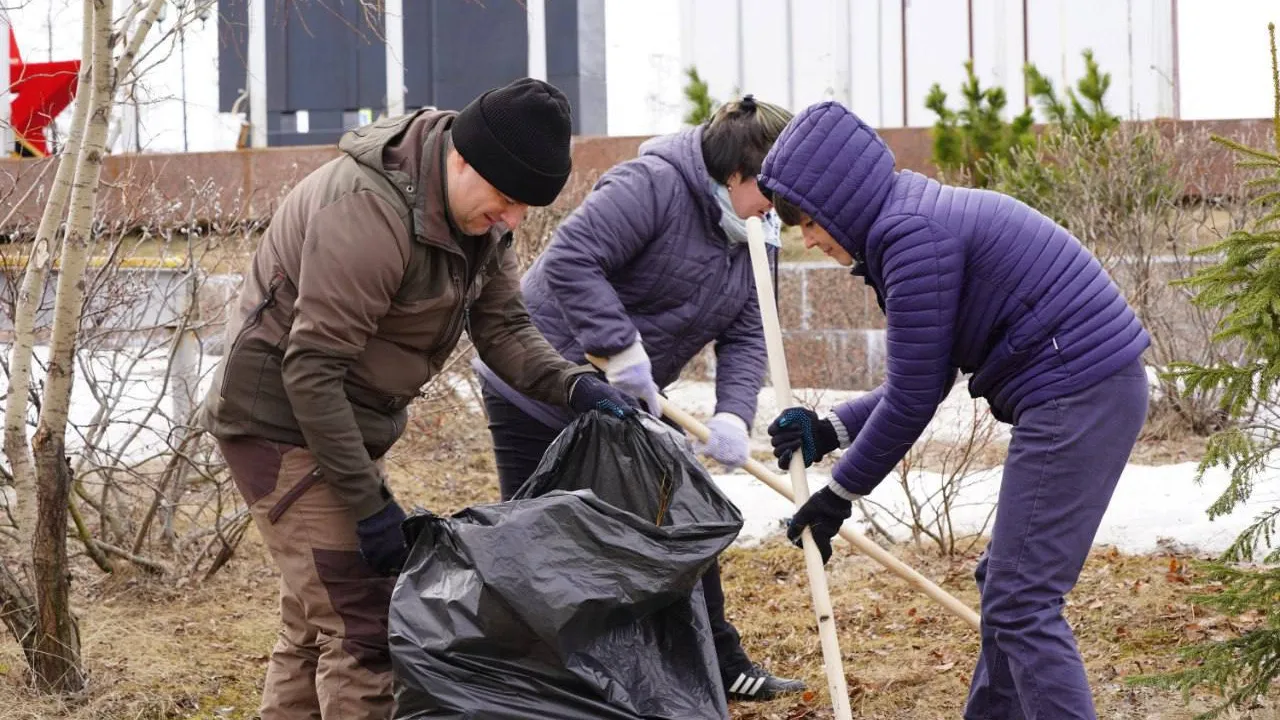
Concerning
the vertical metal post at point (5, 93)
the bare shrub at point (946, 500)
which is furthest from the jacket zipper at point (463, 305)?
the bare shrub at point (946, 500)

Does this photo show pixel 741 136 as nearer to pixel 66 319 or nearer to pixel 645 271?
pixel 645 271

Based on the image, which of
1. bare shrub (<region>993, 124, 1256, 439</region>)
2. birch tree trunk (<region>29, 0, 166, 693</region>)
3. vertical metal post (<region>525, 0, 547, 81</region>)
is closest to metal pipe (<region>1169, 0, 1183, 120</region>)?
bare shrub (<region>993, 124, 1256, 439</region>)

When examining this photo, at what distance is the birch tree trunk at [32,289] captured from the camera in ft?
11.7

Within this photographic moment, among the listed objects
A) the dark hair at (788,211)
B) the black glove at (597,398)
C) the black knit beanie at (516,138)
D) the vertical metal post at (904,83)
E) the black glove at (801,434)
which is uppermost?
the vertical metal post at (904,83)

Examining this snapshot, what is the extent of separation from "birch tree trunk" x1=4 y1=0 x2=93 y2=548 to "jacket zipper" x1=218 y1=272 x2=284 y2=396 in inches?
44.1

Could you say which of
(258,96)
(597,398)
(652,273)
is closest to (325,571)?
(597,398)

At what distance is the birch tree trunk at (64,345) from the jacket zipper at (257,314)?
0.92 m

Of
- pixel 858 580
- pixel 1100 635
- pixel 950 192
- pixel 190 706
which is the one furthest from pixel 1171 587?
pixel 190 706

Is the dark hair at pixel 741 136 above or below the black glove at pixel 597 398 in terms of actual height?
above

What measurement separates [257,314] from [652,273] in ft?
3.87

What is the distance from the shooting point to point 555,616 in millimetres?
2480

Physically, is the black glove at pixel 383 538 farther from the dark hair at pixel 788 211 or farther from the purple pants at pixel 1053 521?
the purple pants at pixel 1053 521

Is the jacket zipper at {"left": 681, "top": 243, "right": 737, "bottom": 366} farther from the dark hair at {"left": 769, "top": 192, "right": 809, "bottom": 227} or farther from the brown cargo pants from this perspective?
the brown cargo pants

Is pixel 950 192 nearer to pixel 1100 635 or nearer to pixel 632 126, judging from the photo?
pixel 1100 635
